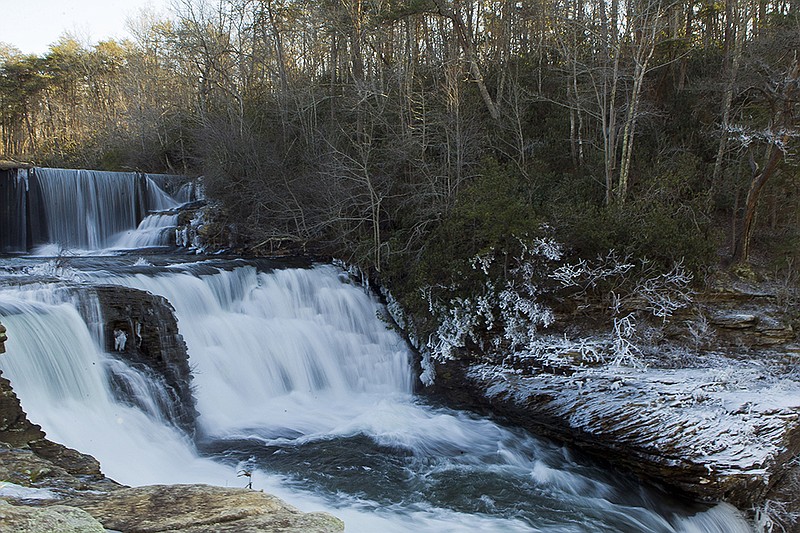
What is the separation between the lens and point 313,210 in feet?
47.1

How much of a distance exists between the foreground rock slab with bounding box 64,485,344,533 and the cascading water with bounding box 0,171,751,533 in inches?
116

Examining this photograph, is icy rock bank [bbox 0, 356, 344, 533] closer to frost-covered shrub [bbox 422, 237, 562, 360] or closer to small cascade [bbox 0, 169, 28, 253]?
frost-covered shrub [bbox 422, 237, 562, 360]

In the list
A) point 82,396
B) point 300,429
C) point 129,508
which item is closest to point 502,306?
point 300,429

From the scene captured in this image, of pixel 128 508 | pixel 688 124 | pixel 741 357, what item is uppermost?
pixel 688 124

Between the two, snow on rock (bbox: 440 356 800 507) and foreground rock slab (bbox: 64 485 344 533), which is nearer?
foreground rock slab (bbox: 64 485 344 533)

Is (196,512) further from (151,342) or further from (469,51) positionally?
(469,51)

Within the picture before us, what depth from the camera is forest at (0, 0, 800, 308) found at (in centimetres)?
1090

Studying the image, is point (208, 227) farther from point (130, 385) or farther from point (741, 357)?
point (741, 357)

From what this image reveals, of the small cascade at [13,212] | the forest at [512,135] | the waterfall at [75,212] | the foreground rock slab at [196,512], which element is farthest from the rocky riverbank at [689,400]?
the small cascade at [13,212]

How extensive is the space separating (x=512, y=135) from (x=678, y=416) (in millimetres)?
9231

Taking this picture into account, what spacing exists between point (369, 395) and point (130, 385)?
15.0 feet

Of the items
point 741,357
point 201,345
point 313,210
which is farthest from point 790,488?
point 313,210

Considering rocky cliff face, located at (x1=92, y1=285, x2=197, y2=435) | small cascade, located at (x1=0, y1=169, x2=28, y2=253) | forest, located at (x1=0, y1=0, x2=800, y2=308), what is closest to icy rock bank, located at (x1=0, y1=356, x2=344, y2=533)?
rocky cliff face, located at (x1=92, y1=285, x2=197, y2=435)

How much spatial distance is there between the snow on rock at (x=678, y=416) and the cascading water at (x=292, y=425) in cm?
38
